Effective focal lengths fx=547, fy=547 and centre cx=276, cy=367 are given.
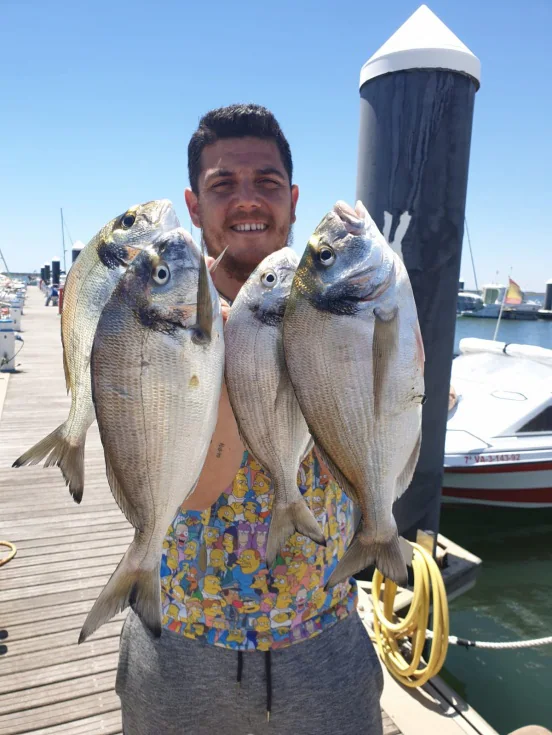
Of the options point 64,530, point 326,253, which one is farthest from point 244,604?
point 64,530

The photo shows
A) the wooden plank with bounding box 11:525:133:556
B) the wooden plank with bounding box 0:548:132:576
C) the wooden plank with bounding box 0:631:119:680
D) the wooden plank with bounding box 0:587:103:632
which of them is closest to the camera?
the wooden plank with bounding box 0:631:119:680

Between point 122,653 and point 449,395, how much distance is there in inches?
121

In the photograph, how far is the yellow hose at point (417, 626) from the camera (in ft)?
10.5

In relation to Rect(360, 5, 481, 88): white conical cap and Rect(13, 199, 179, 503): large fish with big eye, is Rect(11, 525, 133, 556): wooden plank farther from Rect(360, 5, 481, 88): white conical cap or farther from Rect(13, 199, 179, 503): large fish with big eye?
Rect(360, 5, 481, 88): white conical cap

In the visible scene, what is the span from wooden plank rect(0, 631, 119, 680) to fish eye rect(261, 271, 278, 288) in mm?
3118

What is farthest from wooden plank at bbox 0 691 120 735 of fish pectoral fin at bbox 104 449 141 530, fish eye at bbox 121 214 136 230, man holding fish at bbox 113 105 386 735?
fish eye at bbox 121 214 136 230

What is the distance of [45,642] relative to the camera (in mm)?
3695

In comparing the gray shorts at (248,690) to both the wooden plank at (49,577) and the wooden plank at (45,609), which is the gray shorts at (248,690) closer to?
Answer: the wooden plank at (45,609)

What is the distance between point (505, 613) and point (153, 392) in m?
6.76

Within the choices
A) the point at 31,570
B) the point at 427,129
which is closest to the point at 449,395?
the point at 427,129

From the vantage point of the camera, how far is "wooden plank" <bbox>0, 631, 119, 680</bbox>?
11.2 feet

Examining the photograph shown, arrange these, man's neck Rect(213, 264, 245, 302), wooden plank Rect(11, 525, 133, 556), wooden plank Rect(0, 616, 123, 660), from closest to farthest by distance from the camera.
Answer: man's neck Rect(213, 264, 245, 302), wooden plank Rect(0, 616, 123, 660), wooden plank Rect(11, 525, 133, 556)

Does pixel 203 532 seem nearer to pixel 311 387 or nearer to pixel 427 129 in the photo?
pixel 311 387

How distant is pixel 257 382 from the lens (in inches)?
53.6
